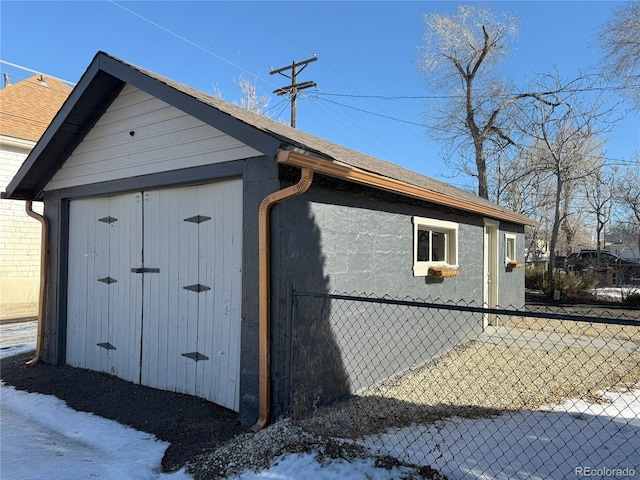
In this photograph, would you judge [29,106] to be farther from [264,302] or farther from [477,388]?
[477,388]

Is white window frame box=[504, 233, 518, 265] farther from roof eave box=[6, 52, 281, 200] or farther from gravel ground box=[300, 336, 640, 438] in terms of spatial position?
roof eave box=[6, 52, 281, 200]

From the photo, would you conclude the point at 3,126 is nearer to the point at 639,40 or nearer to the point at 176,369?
the point at 176,369

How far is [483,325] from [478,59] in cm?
1566

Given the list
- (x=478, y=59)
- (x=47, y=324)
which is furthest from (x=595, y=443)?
(x=478, y=59)

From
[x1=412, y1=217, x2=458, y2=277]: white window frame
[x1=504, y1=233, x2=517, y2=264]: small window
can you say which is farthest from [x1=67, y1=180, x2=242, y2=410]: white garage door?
[x1=504, y1=233, x2=517, y2=264]: small window

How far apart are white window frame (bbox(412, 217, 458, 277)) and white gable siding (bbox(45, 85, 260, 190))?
3.05 metres

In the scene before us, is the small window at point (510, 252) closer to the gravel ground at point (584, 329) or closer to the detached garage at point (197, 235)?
the gravel ground at point (584, 329)

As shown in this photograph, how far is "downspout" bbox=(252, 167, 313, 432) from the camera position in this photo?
353 cm

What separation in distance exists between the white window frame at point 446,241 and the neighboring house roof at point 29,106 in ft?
34.8

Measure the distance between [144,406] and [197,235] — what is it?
1810mm

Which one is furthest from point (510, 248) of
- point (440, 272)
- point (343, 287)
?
point (343, 287)

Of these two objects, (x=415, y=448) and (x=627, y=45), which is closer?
(x=415, y=448)

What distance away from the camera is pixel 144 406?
4219 millimetres

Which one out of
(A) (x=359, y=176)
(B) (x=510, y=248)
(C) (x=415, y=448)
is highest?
(A) (x=359, y=176)
